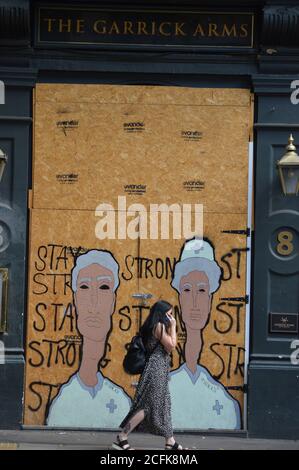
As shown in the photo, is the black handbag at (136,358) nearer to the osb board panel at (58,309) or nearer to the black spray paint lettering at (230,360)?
the osb board panel at (58,309)

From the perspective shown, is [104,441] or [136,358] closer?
[136,358]

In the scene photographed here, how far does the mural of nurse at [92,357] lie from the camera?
1120 centimetres

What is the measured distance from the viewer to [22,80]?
37.2 feet

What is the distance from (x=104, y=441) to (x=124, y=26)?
4425 mm

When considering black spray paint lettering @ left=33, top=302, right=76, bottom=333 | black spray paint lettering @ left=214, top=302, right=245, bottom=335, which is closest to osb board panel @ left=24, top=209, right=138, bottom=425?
black spray paint lettering @ left=33, top=302, right=76, bottom=333

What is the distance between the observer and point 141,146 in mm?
11375

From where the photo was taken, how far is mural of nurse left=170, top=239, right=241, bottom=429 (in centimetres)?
1120

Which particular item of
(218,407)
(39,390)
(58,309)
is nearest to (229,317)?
(218,407)

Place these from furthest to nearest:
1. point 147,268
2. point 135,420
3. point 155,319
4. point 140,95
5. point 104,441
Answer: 1. point 140,95
2. point 147,268
3. point 104,441
4. point 155,319
5. point 135,420

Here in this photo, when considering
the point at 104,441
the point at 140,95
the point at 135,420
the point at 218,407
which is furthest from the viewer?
the point at 140,95

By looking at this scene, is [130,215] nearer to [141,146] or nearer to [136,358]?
[141,146]

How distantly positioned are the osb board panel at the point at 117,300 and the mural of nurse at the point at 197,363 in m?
Answer: 0.07

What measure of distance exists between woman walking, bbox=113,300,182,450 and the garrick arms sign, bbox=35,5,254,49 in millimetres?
3096

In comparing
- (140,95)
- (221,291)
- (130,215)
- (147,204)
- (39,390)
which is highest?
(140,95)
